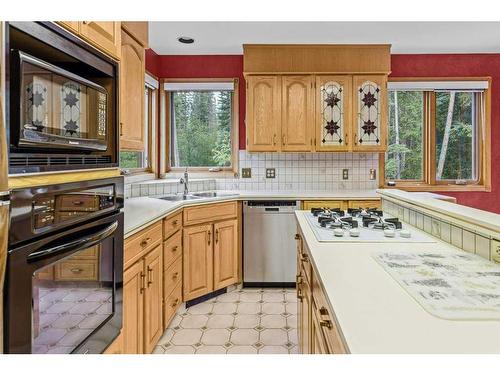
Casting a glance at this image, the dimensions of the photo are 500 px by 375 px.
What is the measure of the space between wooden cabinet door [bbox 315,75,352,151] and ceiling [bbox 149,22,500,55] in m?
0.43

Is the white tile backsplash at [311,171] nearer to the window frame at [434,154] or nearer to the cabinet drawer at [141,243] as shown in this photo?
the window frame at [434,154]

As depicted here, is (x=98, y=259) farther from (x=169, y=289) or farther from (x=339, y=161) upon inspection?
(x=339, y=161)

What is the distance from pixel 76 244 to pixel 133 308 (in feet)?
2.64

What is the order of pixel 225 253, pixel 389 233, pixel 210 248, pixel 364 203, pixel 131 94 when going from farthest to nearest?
pixel 364 203
pixel 225 253
pixel 210 248
pixel 131 94
pixel 389 233

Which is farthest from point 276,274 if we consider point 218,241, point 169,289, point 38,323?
point 38,323

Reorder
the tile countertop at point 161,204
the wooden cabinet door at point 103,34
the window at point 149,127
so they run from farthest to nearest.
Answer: the window at point 149,127, the tile countertop at point 161,204, the wooden cabinet door at point 103,34

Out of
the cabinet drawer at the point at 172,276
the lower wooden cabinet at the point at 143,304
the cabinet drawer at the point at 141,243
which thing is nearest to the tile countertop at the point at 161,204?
the cabinet drawer at the point at 141,243

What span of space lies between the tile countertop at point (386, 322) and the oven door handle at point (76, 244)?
0.78 m

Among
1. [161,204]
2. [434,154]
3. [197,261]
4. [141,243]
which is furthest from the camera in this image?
[434,154]

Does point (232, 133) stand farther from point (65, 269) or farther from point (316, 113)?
point (65, 269)

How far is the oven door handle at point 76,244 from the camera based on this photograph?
100cm

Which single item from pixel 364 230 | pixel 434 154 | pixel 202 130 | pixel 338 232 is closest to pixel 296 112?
pixel 202 130

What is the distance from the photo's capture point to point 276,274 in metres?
3.54

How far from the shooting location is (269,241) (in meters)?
3.51
